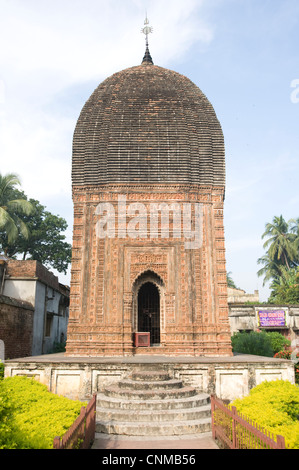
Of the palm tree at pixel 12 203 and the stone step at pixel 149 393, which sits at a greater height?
the palm tree at pixel 12 203

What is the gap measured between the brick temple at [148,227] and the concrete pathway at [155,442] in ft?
20.3

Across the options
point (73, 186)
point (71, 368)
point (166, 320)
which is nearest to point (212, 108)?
point (73, 186)

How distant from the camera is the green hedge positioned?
419cm

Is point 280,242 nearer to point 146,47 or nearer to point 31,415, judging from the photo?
Answer: point 146,47

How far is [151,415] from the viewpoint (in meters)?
7.83

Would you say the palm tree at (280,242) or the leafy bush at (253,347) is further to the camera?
the palm tree at (280,242)

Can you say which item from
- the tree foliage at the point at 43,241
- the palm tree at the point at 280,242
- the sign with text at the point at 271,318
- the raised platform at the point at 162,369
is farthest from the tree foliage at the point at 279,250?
the raised platform at the point at 162,369

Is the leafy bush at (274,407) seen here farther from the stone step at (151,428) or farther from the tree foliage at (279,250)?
the tree foliage at (279,250)

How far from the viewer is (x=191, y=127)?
16.2 m

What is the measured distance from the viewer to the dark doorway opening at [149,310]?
15.8 m

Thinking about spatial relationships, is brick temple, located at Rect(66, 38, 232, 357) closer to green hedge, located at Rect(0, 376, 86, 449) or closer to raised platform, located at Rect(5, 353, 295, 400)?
raised platform, located at Rect(5, 353, 295, 400)

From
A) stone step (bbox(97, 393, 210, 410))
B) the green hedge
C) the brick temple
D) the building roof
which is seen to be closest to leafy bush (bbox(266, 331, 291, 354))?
the brick temple

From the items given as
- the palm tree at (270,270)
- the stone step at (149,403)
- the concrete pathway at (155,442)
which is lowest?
the concrete pathway at (155,442)

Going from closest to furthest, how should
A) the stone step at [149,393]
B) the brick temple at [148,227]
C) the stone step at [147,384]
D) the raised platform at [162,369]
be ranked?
1. the stone step at [149,393]
2. the stone step at [147,384]
3. the raised platform at [162,369]
4. the brick temple at [148,227]
